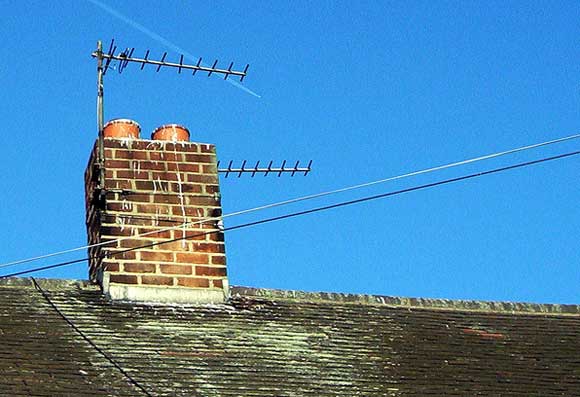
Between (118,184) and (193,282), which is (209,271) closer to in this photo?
(193,282)

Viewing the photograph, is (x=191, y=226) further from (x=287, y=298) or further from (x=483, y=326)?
(x=483, y=326)

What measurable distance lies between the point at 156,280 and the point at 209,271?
53 centimetres

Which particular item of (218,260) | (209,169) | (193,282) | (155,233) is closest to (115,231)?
(155,233)

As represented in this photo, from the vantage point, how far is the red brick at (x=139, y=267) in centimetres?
1270

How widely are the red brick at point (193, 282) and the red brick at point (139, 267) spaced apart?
10.7 inches

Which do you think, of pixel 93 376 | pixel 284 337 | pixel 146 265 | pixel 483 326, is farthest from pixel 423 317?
pixel 93 376

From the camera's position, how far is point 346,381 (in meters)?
11.1

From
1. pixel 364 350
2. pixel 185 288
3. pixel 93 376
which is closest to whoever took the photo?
pixel 93 376

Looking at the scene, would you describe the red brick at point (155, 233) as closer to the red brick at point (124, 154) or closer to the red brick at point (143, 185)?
the red brick at point (143, 185)

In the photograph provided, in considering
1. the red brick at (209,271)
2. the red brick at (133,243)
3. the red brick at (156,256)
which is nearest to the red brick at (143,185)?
the red brick at (133,243)

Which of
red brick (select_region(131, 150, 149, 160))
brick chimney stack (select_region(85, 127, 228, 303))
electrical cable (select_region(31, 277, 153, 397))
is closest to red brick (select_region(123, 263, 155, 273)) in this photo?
brick chimney stack (select_region(85, 127, 228, 303))

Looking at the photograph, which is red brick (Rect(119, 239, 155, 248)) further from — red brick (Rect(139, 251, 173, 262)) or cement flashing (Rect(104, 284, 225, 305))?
cement flashing (Rect(104, 284, 225, 305))

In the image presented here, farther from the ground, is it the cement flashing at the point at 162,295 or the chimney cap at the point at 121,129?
the chimney cap at the point at 121,129

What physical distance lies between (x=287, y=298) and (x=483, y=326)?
5.95 ft
